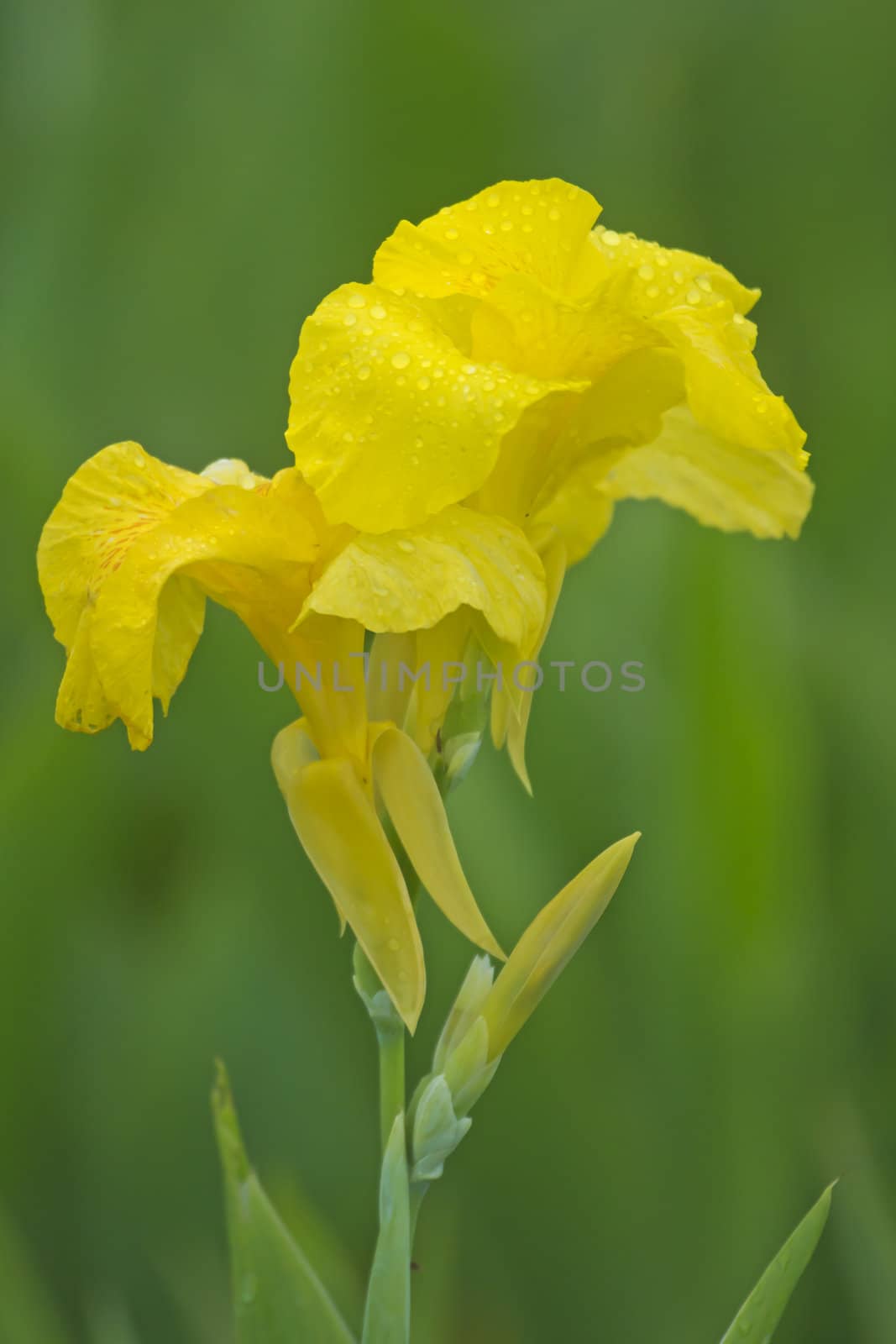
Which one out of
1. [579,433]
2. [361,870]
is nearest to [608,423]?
[579,433]

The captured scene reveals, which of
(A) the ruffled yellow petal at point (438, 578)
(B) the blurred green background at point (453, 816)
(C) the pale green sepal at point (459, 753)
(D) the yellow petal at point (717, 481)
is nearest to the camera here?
(A) the ruffled yellow petal at point (438, 578)

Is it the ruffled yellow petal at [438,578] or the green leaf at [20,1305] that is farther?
the green leaf at [20,1305]

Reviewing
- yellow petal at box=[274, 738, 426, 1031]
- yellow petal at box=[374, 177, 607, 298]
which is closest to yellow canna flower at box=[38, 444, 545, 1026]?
yellow petal at box=[274, 738, 426, 1031]

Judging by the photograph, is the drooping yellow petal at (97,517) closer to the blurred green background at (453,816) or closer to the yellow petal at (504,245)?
the yellow petal at (504,245)

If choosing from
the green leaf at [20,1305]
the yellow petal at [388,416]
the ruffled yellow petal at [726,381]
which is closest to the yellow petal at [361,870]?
the yellow petal at [388,416]

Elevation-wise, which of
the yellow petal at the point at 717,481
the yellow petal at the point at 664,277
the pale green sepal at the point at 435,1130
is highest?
the yellow petal at the point at 664,277

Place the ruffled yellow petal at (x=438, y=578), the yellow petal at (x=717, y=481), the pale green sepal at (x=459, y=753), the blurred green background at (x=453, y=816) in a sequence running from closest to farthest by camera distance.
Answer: the ruffled yellow petal at (x=438, y=578) → the pale green sepal at (x=459, y=753) → the yellow petal at (x=717, y=481) → the blurred green background at (x=453, y=816)

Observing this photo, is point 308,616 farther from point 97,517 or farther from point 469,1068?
point 469,1068

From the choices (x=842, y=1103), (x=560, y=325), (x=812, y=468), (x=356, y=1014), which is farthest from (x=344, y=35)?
(x=842, y=1103)
